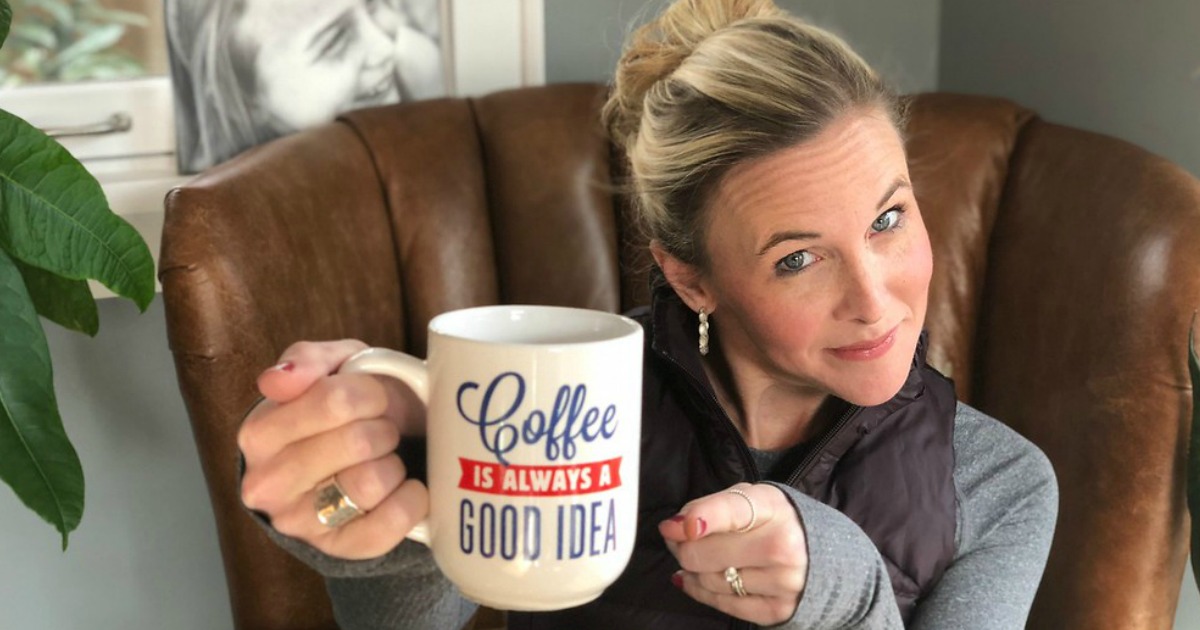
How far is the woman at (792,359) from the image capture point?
105 cm

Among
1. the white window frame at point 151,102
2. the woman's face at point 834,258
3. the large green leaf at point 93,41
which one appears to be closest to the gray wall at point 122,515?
the white window frame at point 151,102

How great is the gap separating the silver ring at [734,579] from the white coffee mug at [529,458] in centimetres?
10

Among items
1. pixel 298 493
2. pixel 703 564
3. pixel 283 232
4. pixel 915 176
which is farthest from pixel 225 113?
pixel 703 564

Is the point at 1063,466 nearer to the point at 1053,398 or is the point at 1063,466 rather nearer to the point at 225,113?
the point at 1053,398

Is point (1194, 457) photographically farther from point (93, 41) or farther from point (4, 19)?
point (93, 41)

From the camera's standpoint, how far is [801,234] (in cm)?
106

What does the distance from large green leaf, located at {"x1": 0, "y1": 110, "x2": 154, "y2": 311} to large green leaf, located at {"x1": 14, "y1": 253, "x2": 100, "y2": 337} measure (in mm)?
170

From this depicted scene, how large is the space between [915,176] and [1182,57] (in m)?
0.33

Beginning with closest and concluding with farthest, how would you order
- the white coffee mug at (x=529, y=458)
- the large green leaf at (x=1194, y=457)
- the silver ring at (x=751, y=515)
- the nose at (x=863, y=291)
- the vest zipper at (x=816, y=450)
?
the white coffee mug at (x=529, y=458) < the silver ring at (x=751, y=515) < the nose at (x=863, y=291) < the vest zipper at (x=816, y=450) < the large green leaf at (x=1194, y=457)

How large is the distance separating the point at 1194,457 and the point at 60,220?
1103 mm

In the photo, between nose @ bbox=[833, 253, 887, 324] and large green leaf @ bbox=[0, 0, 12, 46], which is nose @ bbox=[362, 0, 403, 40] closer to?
large green leaf @ bbox=[0, 0, 12, 46]

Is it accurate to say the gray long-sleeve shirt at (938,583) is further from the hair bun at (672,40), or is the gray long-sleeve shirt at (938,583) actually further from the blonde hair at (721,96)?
the hair bun at (672,40)

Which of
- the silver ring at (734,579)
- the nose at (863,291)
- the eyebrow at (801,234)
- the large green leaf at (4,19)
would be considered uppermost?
the large green leaf at (4,19)

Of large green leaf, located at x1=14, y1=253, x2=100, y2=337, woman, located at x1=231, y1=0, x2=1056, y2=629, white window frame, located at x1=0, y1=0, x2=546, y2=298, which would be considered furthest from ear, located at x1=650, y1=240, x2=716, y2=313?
white window frame, located at x1=0, y1=0, x2=546, y2=298
